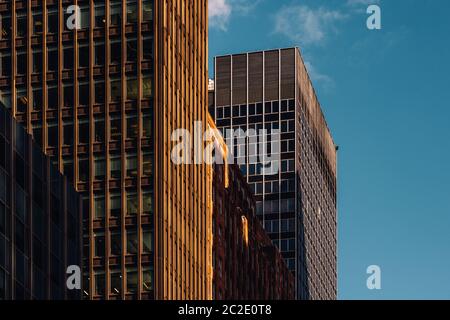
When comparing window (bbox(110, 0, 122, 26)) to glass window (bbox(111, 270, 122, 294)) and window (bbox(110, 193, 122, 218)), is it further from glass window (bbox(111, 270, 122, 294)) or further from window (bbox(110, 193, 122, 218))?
glass window (bbox(111, 270, 122, 294))

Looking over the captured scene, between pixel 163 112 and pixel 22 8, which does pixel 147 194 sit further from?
pixel 22 8

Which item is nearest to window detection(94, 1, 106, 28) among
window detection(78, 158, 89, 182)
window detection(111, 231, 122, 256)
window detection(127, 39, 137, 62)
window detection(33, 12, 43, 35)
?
window detection(127, 39, 137, 62)

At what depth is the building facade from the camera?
255 ft

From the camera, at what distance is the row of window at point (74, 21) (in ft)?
431

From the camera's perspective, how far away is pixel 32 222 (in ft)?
273

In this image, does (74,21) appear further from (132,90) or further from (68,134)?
(68,134)

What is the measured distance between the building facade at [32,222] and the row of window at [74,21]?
40280 millimetres

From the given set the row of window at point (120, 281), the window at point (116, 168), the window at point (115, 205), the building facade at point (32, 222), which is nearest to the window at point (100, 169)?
the window at point (116, 168)

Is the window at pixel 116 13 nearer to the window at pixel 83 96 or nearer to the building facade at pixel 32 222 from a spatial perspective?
the window at pixel 83 96

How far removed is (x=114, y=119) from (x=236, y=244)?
37.3 metres
